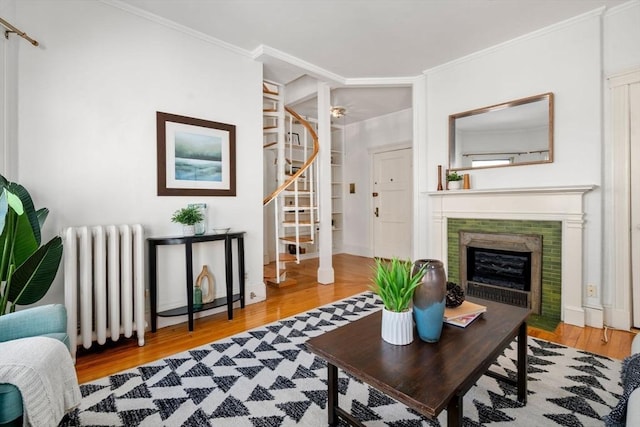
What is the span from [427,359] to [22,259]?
2248mm

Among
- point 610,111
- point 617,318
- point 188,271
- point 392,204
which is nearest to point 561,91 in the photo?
point 610,111

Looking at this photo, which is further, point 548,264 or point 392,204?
point 392,204

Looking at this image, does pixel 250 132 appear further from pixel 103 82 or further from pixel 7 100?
pixel 7 100

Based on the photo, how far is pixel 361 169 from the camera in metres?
6.20

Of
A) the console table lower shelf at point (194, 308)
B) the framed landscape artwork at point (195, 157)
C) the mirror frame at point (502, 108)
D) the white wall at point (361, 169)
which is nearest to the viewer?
the console table lower shelf at point (194, 308)

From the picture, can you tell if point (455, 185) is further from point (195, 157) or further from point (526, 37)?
point (195, 157)

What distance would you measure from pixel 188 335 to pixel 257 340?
25.0 inches

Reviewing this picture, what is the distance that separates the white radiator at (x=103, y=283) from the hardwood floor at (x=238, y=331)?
0.12 m

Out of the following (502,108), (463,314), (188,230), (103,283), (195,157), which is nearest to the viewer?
(463,314)

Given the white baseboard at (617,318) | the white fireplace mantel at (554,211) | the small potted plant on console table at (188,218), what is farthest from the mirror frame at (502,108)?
the small potted plant on console table at (188,218)

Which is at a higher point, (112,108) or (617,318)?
(112,108)

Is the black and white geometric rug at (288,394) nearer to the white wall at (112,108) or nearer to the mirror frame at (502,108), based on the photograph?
the white wall at (112,108)

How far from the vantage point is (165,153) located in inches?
108

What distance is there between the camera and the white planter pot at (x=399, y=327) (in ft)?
4.33
